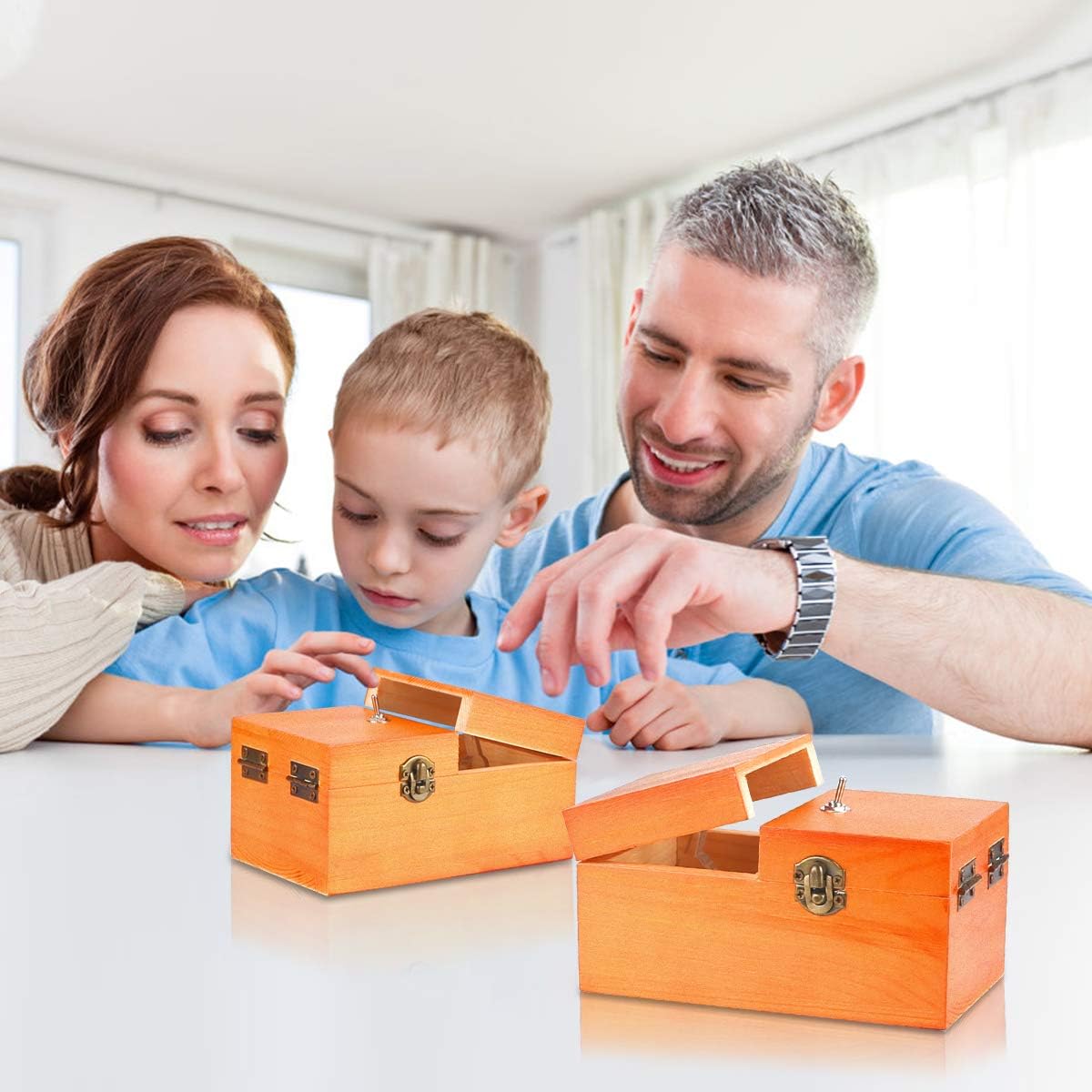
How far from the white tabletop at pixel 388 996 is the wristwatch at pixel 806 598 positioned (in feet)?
1.02

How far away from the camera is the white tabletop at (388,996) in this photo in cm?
45

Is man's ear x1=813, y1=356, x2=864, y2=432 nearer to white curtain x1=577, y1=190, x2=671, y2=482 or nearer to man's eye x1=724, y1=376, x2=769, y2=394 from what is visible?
man's eye x1=724, y1=376, x2=769, y2=394

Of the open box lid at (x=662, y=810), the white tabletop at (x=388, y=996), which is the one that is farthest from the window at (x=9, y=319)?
the open box lid at (x=662, y=810)

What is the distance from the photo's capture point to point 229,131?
14.6ft

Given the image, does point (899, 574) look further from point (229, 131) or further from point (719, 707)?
point (229, 131)

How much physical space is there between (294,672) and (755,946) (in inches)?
27.2

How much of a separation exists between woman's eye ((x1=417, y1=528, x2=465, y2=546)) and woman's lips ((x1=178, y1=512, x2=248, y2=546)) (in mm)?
232

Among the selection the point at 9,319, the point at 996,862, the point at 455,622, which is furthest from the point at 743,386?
the point at 9,319

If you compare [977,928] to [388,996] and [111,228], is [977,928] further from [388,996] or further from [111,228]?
[111,228]

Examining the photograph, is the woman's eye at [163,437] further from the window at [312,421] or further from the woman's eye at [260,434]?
the window at [312,421]

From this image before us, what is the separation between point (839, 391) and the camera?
6.37 feet

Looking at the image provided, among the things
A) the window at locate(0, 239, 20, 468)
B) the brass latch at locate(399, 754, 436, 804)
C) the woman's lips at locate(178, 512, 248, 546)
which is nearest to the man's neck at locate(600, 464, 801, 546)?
the woman's lips at locate(178, 512, 248, 546)

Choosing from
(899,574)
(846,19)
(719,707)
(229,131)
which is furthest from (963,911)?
(229,131)

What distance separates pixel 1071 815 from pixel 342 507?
83cm
